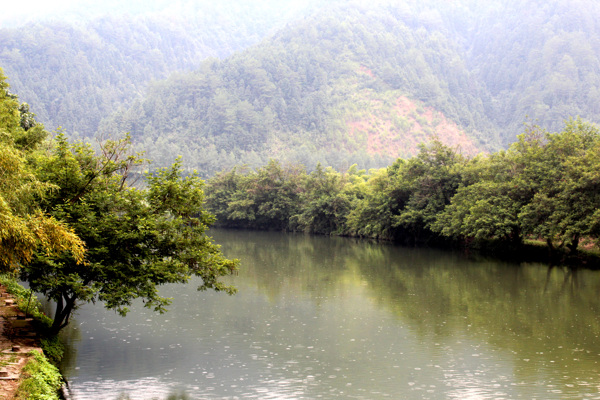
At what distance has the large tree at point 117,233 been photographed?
1556 centimetres

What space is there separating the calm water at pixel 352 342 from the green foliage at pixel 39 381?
1.00 m

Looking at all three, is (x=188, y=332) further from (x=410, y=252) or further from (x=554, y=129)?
(x=554, y=129)

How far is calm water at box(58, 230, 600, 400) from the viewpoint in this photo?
589 inches

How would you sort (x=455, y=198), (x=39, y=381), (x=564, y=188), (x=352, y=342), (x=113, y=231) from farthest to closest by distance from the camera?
1. (x=455, y=198)
2. (x=564, y=188)
3. (x=352, y=342)
4. (x=113, y=231)
5. (x=39, y=381)

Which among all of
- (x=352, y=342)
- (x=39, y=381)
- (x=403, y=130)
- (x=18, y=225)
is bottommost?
(x=352, y=342)

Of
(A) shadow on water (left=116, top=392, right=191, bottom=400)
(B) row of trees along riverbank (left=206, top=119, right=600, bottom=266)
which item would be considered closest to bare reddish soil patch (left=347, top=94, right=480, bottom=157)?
(B) row of trees along riverbank (left=206, top=119, right=600, bottom=266)

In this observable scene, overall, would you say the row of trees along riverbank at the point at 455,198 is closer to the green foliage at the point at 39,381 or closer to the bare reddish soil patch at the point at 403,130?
the green foliage at the point at 39,381

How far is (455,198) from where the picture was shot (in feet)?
156

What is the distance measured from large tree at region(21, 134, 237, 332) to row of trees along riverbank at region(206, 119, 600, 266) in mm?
25338

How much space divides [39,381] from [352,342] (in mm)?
9756

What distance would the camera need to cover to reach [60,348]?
16.4m

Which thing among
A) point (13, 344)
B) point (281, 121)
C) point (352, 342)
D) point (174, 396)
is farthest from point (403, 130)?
point (13, 344)

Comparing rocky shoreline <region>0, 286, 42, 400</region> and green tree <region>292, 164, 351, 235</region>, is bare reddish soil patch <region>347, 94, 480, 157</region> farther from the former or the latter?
rocky shoreline <region>0, 286, 42, 400</region>

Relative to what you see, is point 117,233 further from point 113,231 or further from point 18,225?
point 18,225
